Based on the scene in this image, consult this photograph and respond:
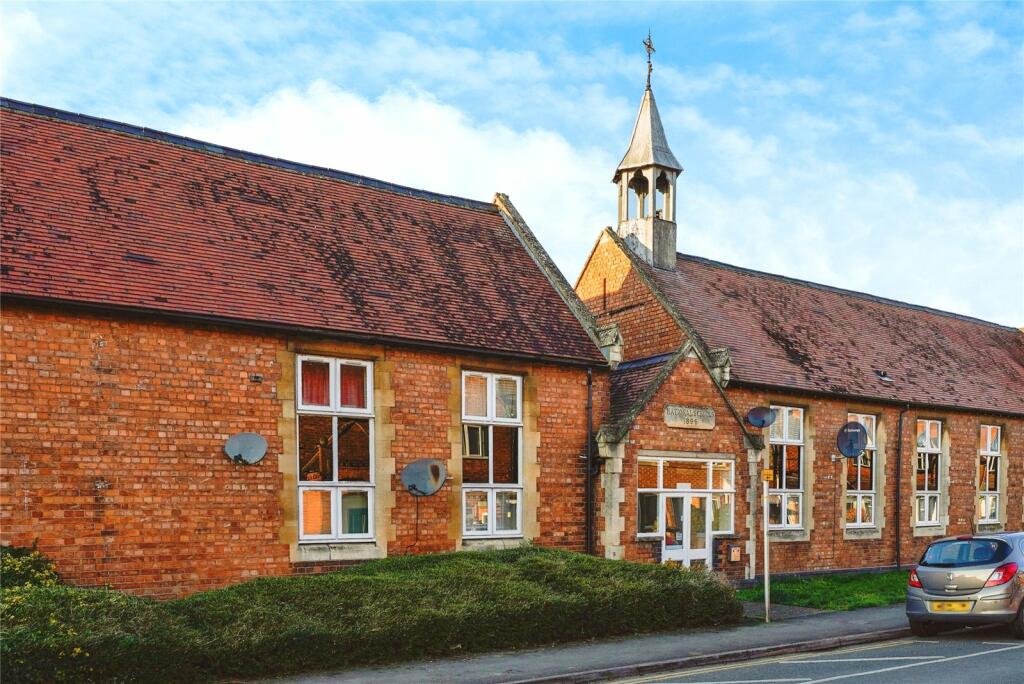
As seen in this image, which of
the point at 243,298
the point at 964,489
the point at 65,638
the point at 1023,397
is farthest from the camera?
the point at 1023,397

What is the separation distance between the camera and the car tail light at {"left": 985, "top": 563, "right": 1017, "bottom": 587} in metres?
14.6

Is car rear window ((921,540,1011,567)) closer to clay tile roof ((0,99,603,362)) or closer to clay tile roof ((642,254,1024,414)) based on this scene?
clay tile roof ((0,99,603,362))

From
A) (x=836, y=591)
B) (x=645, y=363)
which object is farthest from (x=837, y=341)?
(x=836, y=591)

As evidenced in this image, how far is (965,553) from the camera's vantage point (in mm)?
15414

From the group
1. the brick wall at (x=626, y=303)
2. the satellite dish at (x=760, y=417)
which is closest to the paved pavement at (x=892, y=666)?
the satellite dish at (x=760, y=417)

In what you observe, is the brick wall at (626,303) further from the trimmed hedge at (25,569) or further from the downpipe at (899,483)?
the trimmed hedge at (25,569)

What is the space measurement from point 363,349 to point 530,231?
740 cm

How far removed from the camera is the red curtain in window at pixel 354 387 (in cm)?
1728

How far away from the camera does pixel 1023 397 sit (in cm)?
3159

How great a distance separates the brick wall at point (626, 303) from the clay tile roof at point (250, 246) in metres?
3.39

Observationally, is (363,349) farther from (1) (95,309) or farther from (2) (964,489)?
(2) (964,489)

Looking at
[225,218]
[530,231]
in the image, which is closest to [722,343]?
[530,231]

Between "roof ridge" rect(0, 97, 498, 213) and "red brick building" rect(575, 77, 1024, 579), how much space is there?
537 cm

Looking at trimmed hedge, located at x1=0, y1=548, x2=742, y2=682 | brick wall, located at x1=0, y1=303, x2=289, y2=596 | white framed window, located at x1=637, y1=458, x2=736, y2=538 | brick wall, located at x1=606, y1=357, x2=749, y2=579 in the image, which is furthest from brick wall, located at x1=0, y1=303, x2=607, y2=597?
white framed window, located at x1=637, y1=458, x2=736, y2=538
